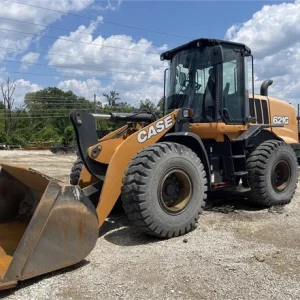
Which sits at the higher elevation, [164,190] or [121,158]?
[121,158]

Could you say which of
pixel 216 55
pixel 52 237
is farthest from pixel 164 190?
pixel 216 55

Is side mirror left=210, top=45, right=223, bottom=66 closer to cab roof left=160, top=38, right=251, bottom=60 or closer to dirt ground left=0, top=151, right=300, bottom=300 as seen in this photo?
cab roof left=160, top=38, right=251, bottom=60

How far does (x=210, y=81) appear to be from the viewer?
6.15 meters

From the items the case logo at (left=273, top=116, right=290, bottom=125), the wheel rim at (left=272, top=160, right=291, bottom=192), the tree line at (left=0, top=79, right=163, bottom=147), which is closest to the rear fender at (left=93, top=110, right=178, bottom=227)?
the wheel rim at (left=272, top=160, right=291, bottom=192)

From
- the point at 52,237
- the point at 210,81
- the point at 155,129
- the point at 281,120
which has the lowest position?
the point at 52,237

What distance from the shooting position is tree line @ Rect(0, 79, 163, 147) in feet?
112

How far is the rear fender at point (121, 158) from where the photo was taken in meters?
4.74

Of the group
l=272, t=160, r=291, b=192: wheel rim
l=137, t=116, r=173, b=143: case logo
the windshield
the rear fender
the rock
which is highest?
the windshield

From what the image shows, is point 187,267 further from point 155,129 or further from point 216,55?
point 216,55

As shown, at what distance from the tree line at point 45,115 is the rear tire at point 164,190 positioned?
78.7ft

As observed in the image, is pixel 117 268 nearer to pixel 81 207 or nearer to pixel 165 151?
pixel 81 207

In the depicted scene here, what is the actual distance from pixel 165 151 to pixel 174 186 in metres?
0.58

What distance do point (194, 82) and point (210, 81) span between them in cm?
26

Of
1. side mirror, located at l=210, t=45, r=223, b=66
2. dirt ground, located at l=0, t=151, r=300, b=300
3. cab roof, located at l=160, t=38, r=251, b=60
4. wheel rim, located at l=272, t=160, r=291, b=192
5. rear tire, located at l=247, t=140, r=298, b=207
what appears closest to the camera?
dirt ground, located at l=0, t=151, r=300, b=300
